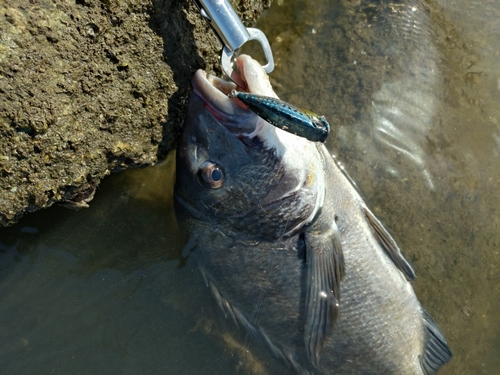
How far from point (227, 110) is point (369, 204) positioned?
1.69 m

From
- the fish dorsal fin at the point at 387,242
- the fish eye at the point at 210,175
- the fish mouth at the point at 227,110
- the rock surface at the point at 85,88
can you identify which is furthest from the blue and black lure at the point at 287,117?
the fish dorsal fin at the point at 387,242

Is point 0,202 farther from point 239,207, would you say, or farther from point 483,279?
point 483,279

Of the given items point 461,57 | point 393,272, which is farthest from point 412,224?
point 461,57

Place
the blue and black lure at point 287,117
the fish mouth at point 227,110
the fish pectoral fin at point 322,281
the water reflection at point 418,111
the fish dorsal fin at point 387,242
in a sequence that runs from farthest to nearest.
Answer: the water reflection at point 418,111 → the fish dorsal fin at point 387,242 → the fish pectoral fin at point 322,281 → the fish mouth at point 227,110 → the blue and black lure at point 287,117

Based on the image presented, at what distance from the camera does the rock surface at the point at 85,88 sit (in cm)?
226

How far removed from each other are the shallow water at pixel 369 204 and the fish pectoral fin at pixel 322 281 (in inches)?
25.6

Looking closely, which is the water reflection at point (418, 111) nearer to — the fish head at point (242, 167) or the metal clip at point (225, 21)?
the fish head at point (242, 167)

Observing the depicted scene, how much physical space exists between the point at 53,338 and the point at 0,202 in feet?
4.50

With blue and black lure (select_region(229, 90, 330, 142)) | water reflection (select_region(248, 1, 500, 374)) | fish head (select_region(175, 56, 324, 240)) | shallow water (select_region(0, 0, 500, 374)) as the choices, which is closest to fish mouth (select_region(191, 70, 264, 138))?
fish head (select_region(175, 56, 324, 240))

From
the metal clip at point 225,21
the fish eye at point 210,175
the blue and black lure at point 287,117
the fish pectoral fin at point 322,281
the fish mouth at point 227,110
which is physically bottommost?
the fish pectoral fin at point 322,281

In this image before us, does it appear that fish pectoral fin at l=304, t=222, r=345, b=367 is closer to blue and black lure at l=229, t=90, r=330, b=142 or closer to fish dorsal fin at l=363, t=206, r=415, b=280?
fish dorsal fin at l=363, t=206, r=415, b=280

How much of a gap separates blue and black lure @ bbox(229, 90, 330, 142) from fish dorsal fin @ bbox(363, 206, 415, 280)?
1.04 meters

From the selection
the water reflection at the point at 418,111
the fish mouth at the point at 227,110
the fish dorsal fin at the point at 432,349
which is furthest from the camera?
the water reflection at the point at 418,111

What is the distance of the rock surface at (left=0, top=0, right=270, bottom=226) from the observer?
7.40ft
